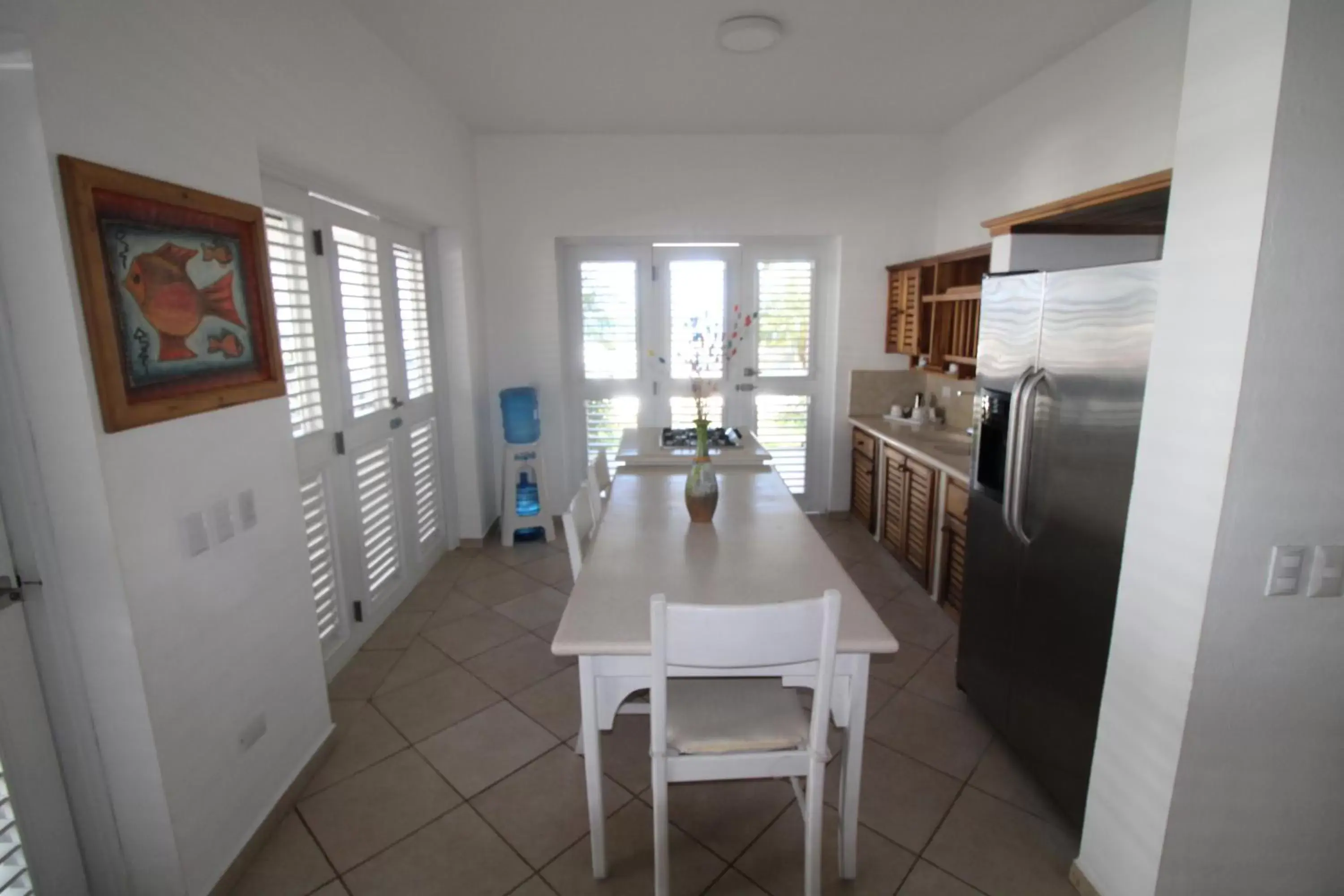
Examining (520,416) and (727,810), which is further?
(520,416)

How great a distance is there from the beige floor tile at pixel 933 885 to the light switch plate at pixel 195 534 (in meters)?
2.12

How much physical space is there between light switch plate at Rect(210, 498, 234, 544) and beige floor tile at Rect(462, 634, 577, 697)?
134 cm

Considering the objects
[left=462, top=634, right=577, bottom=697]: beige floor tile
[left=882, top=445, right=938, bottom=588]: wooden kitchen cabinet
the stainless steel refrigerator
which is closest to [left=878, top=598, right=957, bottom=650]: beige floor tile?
[left=882, top=445, right=938, bottom=588]: wooden kitchen cabinet

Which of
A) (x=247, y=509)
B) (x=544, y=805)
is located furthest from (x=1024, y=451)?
(x=247, y=509)

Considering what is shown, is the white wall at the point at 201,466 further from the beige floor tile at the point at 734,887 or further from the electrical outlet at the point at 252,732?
the beige floor tile at the point at 734,887

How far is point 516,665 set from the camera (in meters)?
2.89

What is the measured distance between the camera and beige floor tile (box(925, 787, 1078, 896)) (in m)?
1.77

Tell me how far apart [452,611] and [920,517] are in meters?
2.71

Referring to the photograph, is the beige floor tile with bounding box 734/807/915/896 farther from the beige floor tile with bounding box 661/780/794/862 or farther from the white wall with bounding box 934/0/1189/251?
the white wall with bounding box 934/0/1189/251

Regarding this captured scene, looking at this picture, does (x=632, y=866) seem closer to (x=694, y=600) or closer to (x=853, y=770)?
(x=853, y=770)

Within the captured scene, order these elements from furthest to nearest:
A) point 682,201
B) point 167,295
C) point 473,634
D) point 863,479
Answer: point 863,479 < point 682,201 < point 473,634 < point 167,295

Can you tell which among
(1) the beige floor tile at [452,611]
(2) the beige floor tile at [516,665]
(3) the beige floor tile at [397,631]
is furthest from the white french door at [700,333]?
(2) the beige floor tile at [516,665]

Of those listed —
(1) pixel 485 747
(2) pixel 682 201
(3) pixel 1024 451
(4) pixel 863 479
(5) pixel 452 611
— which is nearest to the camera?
(3) pixel 1024 451

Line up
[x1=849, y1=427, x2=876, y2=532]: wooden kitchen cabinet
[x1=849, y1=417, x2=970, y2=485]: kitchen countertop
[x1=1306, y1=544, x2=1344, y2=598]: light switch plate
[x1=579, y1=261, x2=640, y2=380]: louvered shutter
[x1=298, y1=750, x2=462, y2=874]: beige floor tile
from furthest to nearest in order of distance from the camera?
[x1=579, y1=261, x2=640, y2=380]: louvered shutter
[x1=849, y1=427, x2=876, y2=532]: wooden kitchen cabinet
[x1=849, y1=417, x2=970, y2=485]: kitchen countertop
[x1=298, y1=750, x2=462, y2=874]: beige floor tile
[x1=1306, y1=544, x2=1344, y2=598]: light switch plate
